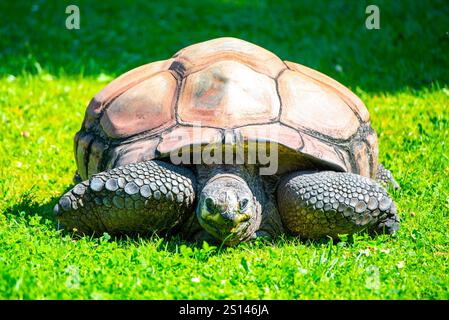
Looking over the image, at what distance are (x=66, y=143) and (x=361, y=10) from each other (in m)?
6.33

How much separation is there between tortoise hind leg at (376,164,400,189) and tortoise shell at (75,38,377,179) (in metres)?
0.41

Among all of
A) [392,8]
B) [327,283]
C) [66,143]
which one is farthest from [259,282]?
[392,8]

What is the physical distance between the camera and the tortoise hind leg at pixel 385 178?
5.68 meters

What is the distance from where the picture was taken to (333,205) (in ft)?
15.2

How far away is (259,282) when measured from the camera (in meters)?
4.04

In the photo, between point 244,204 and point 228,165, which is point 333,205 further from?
point 228,165

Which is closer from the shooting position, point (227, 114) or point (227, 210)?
point (227, 210)

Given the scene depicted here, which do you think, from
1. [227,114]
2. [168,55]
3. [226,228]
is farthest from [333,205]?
[168,55]

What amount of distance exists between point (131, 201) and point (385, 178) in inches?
83.5

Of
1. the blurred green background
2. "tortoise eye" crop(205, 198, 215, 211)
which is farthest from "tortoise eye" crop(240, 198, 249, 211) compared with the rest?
the blurred green background

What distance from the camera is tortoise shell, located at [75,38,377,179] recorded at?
468 centimetres

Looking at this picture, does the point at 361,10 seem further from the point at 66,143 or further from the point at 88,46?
the point at 66,143

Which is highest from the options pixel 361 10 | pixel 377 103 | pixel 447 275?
pixel 361 10

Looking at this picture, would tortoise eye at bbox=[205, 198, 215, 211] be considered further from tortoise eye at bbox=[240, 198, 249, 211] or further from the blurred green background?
the blurred green background
